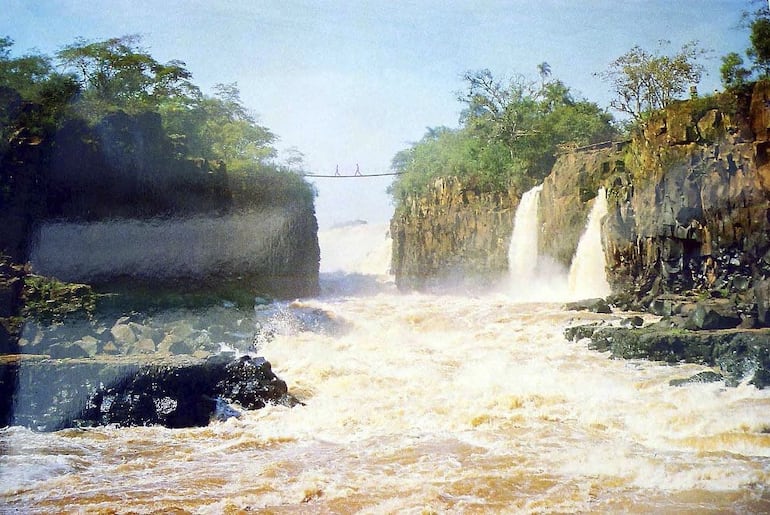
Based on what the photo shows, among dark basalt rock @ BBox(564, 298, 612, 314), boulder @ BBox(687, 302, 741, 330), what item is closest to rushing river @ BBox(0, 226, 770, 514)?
boulder @ BBox(687, 302, 741, 330)

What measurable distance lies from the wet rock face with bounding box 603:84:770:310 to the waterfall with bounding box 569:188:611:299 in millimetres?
497

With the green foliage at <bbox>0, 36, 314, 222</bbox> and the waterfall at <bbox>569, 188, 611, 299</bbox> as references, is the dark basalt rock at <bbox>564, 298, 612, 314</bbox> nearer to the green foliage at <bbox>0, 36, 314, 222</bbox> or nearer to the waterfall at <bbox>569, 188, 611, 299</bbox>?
the waterfall at <bbox>569, 188, 611, 299</bbox>

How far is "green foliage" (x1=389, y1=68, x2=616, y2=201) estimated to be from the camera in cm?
1768

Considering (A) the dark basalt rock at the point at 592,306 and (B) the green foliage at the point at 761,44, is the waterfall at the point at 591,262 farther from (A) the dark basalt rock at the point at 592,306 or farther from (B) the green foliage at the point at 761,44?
(B) the green foliage at the point at 761,44

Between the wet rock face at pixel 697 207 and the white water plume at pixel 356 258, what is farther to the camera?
the white water plume at pixel 356 258

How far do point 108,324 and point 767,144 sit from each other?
31.0 feet

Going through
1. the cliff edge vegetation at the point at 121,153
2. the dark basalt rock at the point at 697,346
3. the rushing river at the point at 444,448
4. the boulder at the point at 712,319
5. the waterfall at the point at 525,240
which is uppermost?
the cliff edge vegetation at the point at 121,153

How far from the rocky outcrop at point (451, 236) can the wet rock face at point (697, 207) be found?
512 centimetres

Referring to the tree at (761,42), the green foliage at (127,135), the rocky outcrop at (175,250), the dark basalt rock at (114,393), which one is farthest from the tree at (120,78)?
the tree at (761,42)

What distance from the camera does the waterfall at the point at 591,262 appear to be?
13281mm

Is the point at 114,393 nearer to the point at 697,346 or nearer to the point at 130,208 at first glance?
the point at 130,208

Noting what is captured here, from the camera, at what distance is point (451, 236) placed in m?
19.9

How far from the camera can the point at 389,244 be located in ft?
79.3

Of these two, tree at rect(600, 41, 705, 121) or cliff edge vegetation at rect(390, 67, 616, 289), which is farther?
cliff edge vegetation at rect(390, 67, 616, 289)
